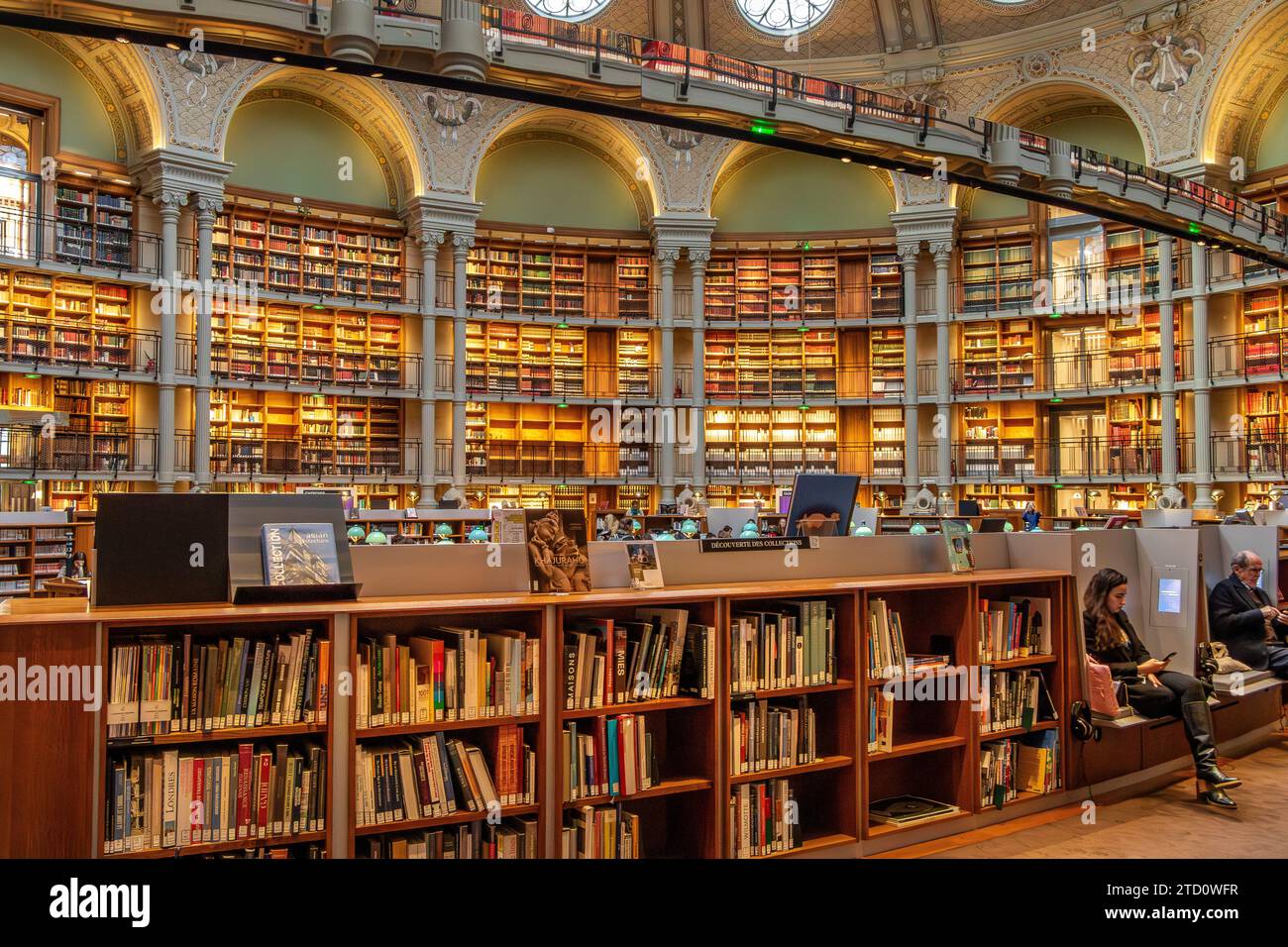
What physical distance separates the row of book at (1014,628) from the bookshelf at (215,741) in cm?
306

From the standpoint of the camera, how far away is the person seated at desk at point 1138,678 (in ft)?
16.0

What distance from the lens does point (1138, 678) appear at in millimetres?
5016

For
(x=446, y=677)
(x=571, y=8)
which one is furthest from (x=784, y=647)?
(x=571, y=8)

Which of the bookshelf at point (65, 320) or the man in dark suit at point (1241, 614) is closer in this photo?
the man in dark suit at point (1241, 614)

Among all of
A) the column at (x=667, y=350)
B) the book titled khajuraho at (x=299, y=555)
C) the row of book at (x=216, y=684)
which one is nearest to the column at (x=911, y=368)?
the column at (x=667, y=350)

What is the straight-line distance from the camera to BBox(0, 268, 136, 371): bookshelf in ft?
41.4

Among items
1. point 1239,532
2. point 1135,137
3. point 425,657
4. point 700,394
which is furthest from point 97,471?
point 1135,137

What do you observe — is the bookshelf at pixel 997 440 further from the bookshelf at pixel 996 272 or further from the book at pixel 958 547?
the book at pixel 958 547

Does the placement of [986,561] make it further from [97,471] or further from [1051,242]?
[1051,242]

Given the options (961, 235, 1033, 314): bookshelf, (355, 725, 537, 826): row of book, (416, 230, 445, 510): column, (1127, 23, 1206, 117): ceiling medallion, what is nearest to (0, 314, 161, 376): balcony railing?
(416, 230, 445, 510): column

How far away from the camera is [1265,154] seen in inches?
568

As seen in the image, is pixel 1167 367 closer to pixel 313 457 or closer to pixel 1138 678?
pixel 1138 678
